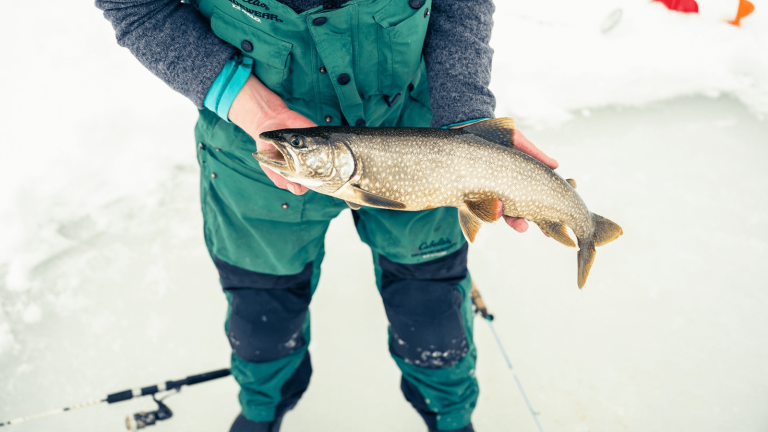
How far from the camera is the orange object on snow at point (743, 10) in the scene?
3379 millimetres

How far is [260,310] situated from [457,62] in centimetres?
106

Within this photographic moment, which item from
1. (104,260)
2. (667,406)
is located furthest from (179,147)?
(667,406)

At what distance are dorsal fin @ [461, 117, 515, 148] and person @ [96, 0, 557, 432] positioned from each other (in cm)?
8

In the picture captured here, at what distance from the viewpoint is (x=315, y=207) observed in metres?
1.50

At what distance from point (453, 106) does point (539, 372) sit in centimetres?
138

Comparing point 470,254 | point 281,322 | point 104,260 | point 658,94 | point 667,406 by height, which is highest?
point 658,94

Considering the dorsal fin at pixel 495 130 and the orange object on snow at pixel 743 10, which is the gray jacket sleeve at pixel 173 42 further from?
the orange object on snow at pixel 743 10

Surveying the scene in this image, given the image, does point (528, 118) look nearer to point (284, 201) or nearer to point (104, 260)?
point (284, 201)

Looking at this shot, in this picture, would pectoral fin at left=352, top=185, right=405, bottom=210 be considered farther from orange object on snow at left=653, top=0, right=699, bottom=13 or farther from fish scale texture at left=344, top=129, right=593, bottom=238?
orange object on snow at left=653, top=0, right=699, bottom=13

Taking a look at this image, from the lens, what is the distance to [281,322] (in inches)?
64.2

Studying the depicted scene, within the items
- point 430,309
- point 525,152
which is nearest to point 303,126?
point 525,152

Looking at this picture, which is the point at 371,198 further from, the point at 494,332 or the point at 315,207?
the point at 494,332

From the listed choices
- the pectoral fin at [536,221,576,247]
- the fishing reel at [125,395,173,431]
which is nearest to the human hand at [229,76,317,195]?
the pectoral fin at [536,221,576,247]

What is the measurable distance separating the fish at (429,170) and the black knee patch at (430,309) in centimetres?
35
